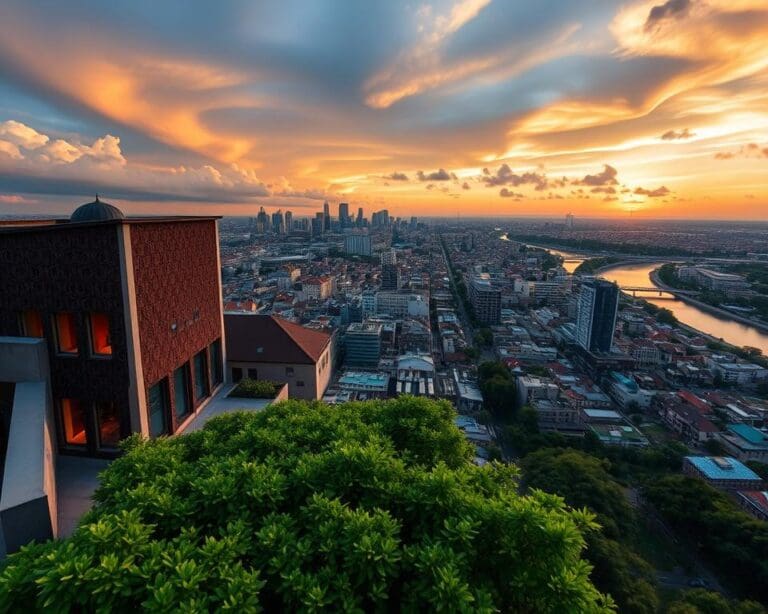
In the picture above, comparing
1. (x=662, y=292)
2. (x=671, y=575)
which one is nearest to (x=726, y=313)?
(x=662, y=292)

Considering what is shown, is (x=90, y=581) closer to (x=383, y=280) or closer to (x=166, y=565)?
(x=166, y=565)

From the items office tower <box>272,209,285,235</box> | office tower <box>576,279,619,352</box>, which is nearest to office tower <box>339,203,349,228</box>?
office tower <box>272,209,285,235</box>

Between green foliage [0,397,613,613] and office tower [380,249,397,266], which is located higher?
green foliage [0,397,613,613]

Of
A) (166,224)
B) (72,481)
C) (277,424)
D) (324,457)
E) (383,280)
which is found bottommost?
(383,280)

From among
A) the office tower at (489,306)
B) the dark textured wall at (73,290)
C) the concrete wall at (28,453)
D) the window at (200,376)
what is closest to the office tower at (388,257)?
the office tower at (489,306)

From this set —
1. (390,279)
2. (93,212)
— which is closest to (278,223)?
(390,279)

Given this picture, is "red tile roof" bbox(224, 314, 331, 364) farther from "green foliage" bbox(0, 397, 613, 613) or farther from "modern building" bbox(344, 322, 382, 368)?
"modern building" bbox(344, 322, 382, 368)
